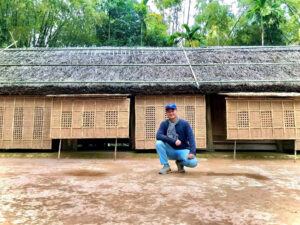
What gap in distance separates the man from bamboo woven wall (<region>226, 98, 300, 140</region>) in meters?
3.30

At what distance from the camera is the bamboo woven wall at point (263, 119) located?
6762 mm

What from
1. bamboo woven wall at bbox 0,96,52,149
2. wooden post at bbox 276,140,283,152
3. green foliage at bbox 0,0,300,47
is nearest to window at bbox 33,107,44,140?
bamboo woven wall at bbox 0,96,52,149

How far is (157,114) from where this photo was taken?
715 centimetres

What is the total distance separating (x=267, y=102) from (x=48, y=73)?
7.00 meters

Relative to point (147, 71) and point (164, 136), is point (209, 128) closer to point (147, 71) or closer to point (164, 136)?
point (147, 71)

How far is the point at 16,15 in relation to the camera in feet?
42.8

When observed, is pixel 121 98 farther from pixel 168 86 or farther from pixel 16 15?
pixel 16 15

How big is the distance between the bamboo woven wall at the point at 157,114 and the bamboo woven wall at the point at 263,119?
0.85m

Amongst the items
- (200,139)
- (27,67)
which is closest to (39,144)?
(27,67)

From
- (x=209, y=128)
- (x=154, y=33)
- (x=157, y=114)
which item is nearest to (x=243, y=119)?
(x=209, y=128)

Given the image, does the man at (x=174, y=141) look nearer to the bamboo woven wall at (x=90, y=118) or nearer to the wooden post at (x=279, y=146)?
the bamboo woven wall at (x=90, y=118)

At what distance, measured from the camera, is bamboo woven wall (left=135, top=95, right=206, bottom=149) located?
707 centimetres

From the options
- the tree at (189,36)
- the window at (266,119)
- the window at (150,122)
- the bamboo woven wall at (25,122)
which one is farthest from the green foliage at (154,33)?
the window at (266,119)

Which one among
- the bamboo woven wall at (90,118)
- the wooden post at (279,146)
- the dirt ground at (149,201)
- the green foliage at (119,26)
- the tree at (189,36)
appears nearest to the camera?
the dirt ground at (149,201)
